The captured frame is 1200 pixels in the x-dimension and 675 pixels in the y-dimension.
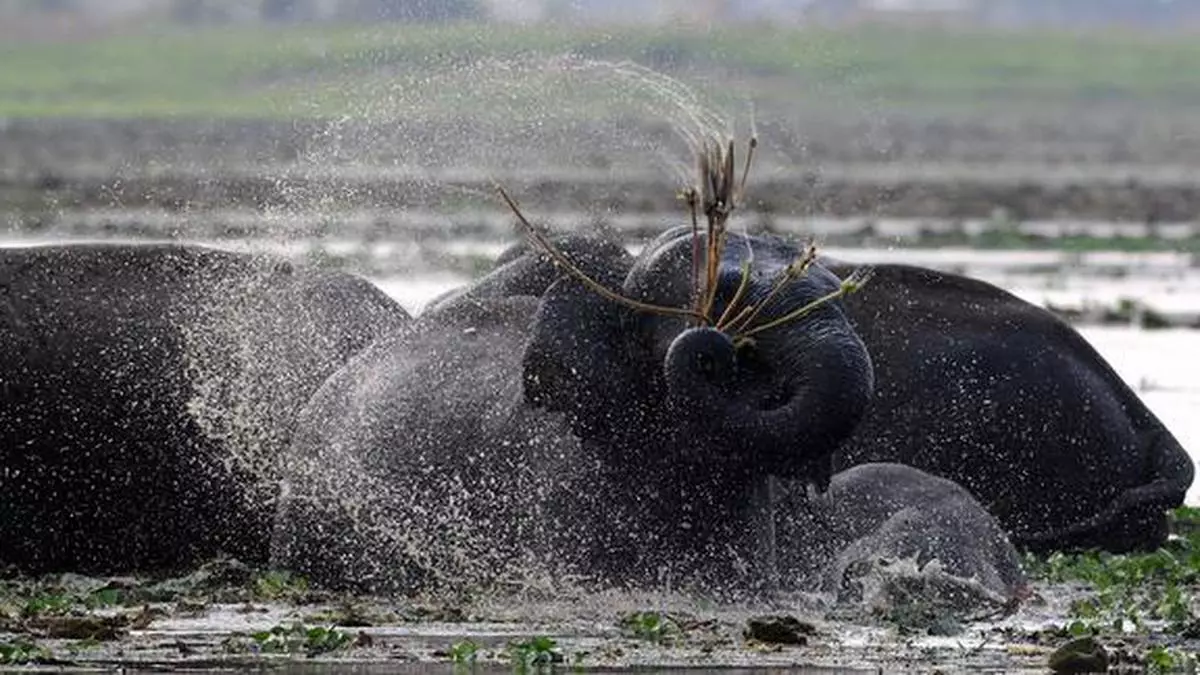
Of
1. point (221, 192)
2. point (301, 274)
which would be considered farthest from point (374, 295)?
point (221, 192)

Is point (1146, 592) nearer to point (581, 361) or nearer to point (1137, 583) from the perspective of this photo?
point (1137, 583)

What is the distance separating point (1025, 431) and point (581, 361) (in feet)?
10.7

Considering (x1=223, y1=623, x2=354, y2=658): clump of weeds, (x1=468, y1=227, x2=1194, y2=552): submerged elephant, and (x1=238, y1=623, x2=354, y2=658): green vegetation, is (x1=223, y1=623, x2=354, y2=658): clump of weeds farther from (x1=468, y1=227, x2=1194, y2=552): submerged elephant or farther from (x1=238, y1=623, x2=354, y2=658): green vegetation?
(x1=468, y1=227, x2=1194, y2=552): submerged elephant

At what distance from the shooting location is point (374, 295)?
16750 mm

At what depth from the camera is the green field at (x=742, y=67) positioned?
76.3 metres

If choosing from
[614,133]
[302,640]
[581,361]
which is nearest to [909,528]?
[581,361]

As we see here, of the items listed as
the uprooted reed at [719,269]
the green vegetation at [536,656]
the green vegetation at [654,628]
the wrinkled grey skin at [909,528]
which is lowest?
the green vegetation at [536,656]

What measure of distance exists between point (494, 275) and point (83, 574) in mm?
2013

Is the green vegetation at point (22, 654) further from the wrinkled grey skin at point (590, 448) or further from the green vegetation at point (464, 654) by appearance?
the wrinkled grey skin at point (590, 448)

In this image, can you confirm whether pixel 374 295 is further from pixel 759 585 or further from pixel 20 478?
pixel 759 585

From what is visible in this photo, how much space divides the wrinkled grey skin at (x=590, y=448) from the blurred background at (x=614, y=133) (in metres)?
0.64

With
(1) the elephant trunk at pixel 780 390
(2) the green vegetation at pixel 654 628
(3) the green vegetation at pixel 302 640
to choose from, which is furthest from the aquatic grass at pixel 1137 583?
(3) the green vegetation at pixel 302 640

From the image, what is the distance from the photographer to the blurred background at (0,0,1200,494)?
59.8 ft

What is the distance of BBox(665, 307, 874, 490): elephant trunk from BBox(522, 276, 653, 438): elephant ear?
0.42m
